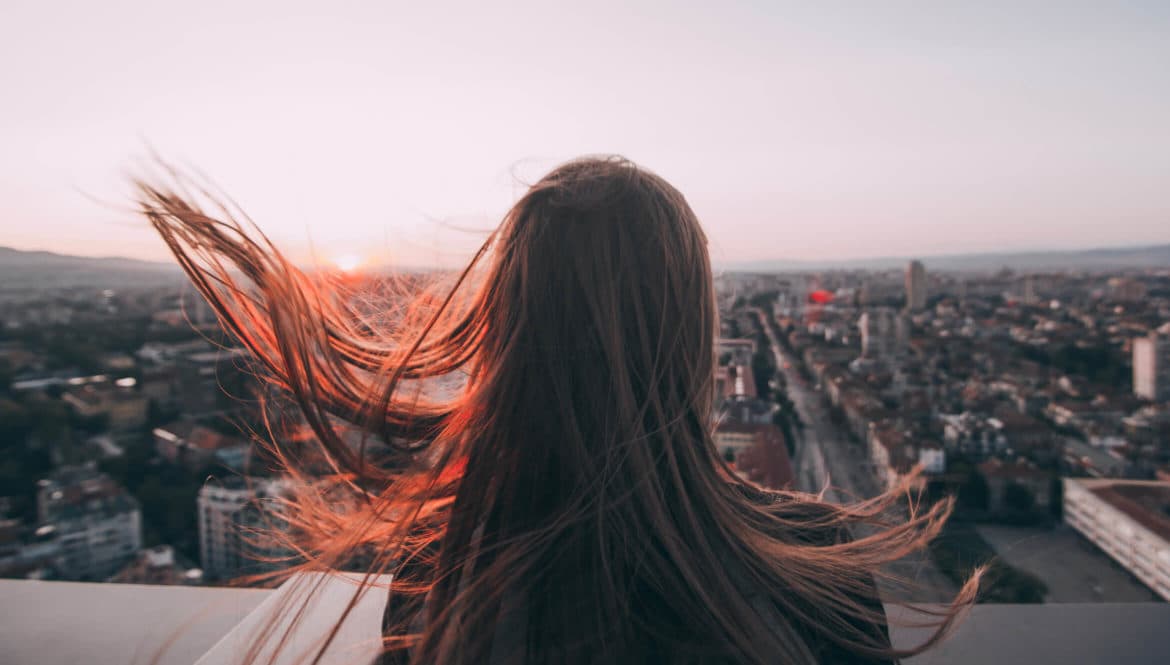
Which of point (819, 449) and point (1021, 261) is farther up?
point (1021, 261)

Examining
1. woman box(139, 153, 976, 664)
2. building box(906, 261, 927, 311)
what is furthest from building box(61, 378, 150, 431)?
building box(906, 261, 927, 311)

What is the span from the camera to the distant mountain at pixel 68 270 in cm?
147

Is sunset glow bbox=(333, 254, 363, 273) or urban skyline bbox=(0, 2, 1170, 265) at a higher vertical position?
urban skyline bbox=(0, 2, 1170, 265)

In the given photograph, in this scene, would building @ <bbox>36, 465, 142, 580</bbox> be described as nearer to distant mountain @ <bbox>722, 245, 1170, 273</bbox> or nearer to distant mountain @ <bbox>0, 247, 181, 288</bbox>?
distant mountain @ <bbox>0, 247, 181, 288</bbox>

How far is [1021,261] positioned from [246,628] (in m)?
4.53

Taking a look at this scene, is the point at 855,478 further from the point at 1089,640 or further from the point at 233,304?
the point at 233,304

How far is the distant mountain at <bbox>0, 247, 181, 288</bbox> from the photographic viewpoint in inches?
57.9

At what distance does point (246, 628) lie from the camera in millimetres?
825

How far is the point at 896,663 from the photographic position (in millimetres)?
605

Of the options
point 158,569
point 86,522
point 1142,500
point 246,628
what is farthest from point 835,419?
point 86,522

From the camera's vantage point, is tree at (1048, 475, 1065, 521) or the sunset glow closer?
the sunset glow

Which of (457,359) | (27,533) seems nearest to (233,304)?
(457,359)

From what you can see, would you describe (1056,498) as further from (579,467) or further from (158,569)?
(158,569)

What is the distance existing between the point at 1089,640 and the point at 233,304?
100 centimetres
